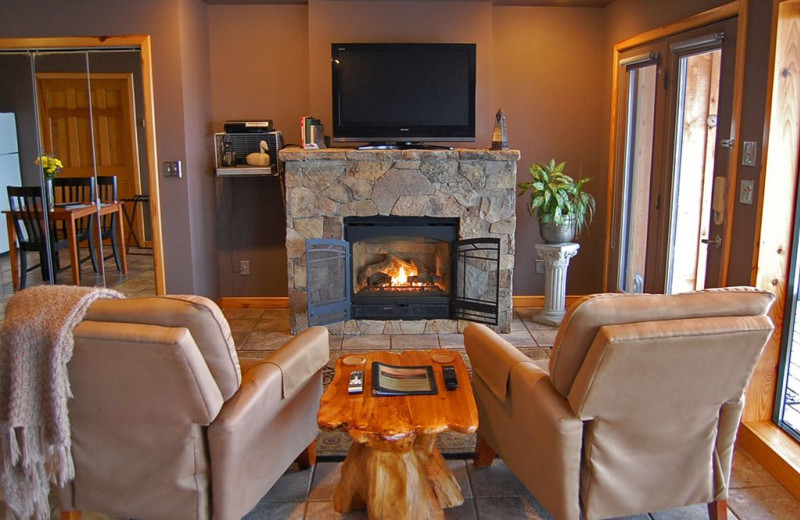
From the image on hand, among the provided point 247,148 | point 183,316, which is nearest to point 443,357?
point 183,316

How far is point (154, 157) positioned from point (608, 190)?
10.9 ft

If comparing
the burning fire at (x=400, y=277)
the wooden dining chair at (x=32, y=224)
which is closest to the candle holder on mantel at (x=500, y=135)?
the burning fire at (x=400, y=277)

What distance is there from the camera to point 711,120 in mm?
3695

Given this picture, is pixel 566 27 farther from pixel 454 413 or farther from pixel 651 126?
pixel 454 413

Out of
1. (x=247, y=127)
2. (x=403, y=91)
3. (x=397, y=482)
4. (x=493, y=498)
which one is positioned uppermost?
(x=403, y=91)

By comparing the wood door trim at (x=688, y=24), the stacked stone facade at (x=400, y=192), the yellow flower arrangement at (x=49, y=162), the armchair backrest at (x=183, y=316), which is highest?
the wood door trim at (x=688, y=24)

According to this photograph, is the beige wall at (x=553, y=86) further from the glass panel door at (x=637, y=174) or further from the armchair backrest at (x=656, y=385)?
the armchair backrest at (x=656, y=385)

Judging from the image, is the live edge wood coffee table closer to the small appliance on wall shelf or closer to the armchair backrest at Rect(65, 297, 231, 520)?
the armchair backrest at Rect(65, 297, 231, 520)

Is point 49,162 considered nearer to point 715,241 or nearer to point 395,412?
point 395,412

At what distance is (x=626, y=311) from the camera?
2.11m

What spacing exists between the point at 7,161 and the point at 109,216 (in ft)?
2.56

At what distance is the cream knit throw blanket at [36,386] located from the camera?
82.0 inches

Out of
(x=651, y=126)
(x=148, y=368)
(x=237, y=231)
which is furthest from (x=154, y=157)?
(x=651, y=126)

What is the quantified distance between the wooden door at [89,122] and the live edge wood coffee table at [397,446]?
296 centimetres
